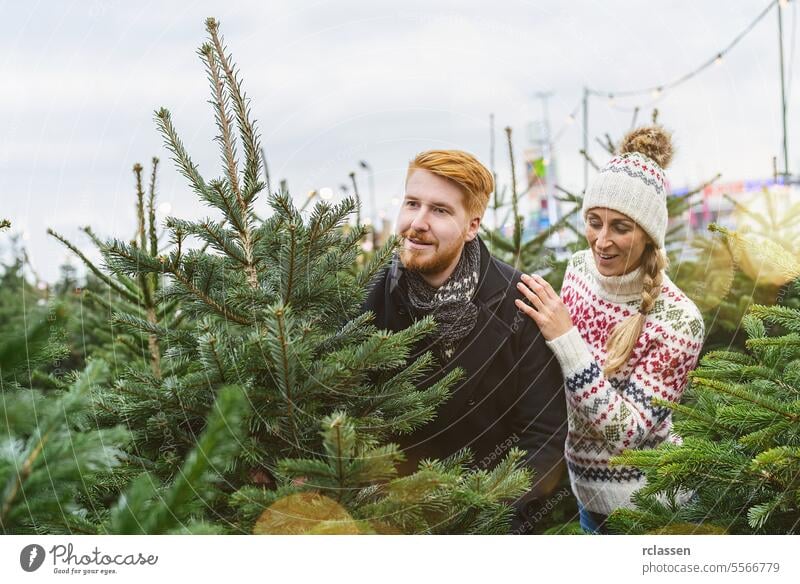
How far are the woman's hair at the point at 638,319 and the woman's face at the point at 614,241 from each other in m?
0.03

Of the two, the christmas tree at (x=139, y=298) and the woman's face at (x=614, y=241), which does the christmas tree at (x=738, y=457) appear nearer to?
the woman's face at (x=614, y=241)

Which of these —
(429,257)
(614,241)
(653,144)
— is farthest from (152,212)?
(653,144)

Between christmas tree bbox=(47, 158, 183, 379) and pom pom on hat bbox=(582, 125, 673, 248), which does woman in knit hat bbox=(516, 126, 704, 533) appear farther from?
christmas tree bbox=(47, 158, 183, 379)

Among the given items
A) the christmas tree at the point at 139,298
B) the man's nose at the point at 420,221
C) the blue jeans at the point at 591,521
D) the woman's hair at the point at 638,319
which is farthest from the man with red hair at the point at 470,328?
the christmas tree at the point at 139,298

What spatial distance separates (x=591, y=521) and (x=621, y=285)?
0.70 meters

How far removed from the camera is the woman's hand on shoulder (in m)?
1.63

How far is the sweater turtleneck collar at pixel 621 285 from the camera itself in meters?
1.71

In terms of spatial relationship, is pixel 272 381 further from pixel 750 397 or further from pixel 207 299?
pixel 750 397

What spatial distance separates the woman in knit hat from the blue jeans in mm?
34

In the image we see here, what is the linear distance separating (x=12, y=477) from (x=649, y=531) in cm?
109

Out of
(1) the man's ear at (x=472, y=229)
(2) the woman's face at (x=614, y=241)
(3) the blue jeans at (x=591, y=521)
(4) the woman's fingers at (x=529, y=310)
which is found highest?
(1) the man's ear at (x=472, y=229)
